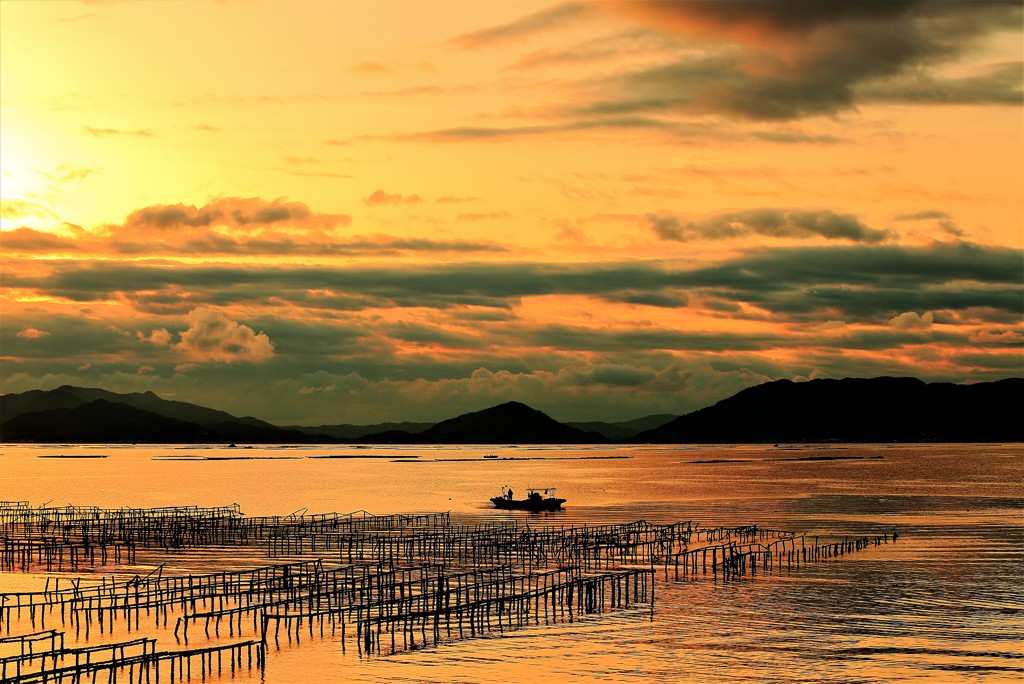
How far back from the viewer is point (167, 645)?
49844 mm

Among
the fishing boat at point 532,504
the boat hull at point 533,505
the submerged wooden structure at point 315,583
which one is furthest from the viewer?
the fishing boat at point 532,504

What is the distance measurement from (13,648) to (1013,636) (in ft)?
149

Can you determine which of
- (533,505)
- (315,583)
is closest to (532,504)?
(533,505)

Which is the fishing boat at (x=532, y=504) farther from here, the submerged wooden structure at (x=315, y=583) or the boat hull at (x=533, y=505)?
the submerged wooden structure at (x=315, y=583)

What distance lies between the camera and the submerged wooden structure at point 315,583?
4897 centimetres

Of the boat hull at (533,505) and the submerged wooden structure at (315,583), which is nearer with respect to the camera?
the submerged wooden structure at (315,583)

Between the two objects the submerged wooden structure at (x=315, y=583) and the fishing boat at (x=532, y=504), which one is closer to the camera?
the submerged wooden structure at (x=315, y=583)

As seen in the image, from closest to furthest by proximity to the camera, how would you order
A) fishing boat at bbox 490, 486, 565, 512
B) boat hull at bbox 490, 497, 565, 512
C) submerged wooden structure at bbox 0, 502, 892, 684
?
submerged wooden structure at bbox 0, 502, 892, 684 < boat hull at bbox 490, 497, 565, 512 < fishing boat at bbox 490, 486, 565, 512

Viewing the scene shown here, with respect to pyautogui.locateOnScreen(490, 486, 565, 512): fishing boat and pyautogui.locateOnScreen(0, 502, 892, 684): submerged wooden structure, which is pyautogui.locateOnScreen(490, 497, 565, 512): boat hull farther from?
pyautogui.locateOnScreen(0, 502, 892, 684): submerged wooden structure

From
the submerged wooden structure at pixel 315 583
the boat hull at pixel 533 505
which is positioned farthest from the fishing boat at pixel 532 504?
the submerged wooden structure at pixel 315 583

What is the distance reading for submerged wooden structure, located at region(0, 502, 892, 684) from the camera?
49.0 metres

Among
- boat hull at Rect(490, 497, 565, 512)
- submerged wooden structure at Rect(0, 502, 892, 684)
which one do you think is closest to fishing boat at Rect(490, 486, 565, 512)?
boat hull at Rect(490, 497, 565, 512)

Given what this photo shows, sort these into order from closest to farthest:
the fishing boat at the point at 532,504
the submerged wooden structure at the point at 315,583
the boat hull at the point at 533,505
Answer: the submerged wooden structure at the point at 315,583
the boat hull at the point at 533,505
the fishing boat at the point at 532,504

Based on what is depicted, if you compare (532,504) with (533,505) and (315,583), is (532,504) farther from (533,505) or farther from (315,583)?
(315,583)
